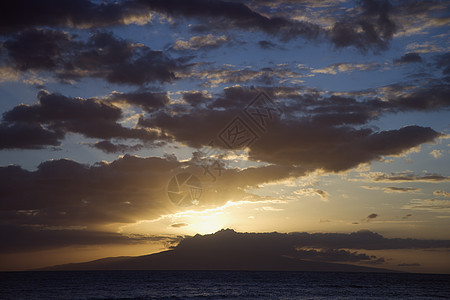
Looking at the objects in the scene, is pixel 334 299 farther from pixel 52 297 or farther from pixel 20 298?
pixel 20 298

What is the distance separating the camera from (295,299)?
6988cm

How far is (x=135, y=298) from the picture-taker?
7038 cm

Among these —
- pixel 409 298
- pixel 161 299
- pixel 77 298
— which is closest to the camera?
pixel 161 299

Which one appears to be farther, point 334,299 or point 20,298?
point 20,298

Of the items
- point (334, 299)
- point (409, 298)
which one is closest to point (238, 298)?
point (334, 299)

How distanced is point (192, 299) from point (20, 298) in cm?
3525

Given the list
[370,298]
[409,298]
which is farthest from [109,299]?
[409,298]

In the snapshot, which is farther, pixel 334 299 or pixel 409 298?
pixel 409 298

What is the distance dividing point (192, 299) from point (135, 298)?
422 inches

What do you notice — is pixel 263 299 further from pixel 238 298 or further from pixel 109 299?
pixel 109 299

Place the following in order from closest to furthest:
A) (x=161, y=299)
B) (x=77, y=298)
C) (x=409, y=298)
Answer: (x=161, y=299) < (x=77, y=298) < (x=409, y=298)

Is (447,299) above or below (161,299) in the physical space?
below

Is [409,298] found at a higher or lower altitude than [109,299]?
lower

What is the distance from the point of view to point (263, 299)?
69.3 meters
